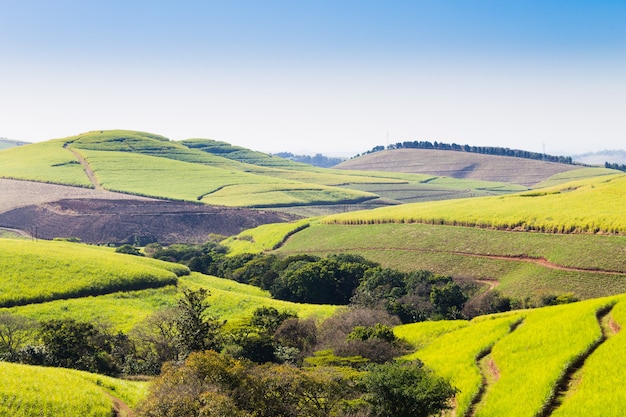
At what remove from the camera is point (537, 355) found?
4222cm

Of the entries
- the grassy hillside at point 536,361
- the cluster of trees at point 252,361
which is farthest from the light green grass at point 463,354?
the cluster of trees at point 252,361

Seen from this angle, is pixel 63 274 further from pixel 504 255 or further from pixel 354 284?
pixel 504 255

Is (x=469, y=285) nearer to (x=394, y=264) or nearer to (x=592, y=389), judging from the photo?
(x=394, y=264)

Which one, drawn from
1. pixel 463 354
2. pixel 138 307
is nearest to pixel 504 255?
pixel 138 307

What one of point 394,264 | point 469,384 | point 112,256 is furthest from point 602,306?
point 112,256

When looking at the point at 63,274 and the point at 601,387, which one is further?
the point at 63,274

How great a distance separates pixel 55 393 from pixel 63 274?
5124 centimetres

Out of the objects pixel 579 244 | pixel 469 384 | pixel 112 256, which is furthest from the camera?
pixel 112 256

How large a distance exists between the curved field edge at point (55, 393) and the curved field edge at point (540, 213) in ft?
261

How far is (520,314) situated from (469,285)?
125ft

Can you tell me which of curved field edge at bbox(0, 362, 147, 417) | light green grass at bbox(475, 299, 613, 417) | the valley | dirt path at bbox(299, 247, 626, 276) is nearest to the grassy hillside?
light green grass at bbox(475, 299, 613, 417)

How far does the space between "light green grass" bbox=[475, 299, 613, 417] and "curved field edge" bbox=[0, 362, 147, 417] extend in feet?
77.6

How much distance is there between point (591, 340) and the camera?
137 feet

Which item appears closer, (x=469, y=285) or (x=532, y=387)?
(x=532, y=387)
